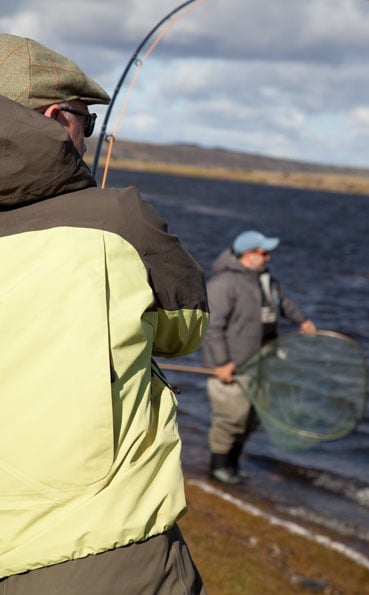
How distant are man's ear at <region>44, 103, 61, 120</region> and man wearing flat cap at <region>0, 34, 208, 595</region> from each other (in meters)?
0.23

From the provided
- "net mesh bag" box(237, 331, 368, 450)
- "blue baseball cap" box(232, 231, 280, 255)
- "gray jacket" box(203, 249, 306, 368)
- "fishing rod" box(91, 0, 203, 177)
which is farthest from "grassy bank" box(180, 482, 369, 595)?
"fishing rod" box(91, 0, 203, 177)

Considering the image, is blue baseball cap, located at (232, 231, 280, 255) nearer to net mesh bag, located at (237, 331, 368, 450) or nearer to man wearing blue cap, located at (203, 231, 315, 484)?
man wearing blue cap, located at (203, 231, 315, 484)

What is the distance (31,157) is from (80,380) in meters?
0.53

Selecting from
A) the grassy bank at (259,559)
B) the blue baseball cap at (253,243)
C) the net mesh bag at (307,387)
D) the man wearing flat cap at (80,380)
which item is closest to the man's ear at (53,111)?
the man wearing flat cap at (80,380)

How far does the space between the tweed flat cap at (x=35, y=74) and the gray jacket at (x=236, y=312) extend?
601 cm

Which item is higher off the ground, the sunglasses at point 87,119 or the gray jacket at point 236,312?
the sunglasses at point 87,119

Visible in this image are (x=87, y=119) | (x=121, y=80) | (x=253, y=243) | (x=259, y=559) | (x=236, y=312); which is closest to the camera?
(x=87, y=119)

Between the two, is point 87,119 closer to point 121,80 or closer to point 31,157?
point 31,157

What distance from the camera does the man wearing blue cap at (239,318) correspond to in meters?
8.30

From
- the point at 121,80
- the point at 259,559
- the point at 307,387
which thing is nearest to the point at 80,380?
the point at 121,80

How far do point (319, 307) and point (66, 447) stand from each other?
22.9 metres

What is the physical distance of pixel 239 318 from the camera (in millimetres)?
8438

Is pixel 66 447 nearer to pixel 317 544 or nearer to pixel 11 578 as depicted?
pixel 11 578

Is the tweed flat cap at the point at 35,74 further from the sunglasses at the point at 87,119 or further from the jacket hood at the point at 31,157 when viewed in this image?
the jacket hood at the point at 31,157
